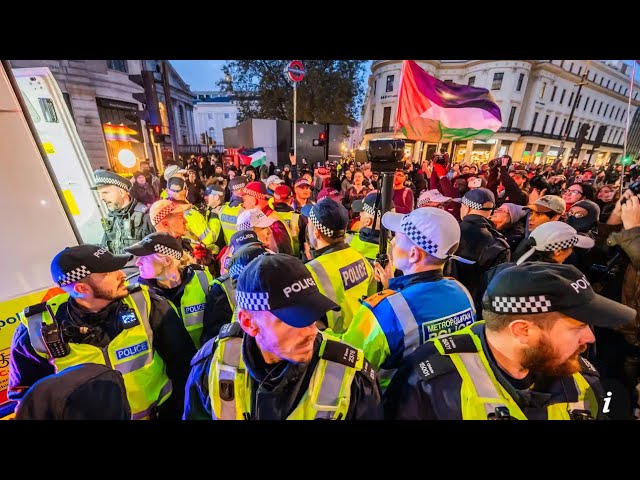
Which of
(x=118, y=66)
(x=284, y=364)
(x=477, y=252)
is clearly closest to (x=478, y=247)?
(x=477, y=252)

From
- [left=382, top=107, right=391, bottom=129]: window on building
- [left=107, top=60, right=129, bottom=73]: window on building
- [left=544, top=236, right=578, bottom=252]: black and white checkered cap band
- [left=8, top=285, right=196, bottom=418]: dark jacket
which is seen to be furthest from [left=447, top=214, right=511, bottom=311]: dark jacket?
[left=382, top=107, right=391, bottom=129]: window on building

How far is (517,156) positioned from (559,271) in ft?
173

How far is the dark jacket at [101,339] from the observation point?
1798 millimetres

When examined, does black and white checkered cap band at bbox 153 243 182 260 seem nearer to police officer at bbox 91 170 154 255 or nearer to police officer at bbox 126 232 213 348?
police officer at bbox 126 232 213 348

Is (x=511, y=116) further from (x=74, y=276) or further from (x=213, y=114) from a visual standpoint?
(x=213, y=114)

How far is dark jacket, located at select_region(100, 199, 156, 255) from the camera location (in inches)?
177

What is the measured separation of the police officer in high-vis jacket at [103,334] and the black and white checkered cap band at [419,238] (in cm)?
197

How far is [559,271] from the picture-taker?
1.33 m

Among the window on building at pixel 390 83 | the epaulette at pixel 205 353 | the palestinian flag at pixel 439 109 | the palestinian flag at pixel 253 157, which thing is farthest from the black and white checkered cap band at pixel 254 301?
the window on building at pixel 390 83

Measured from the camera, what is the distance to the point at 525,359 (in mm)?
1319

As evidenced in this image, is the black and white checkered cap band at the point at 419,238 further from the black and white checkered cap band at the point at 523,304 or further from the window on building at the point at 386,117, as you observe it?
the window on building at the point at 386,117

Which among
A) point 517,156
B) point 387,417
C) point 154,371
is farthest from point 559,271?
point 517,156

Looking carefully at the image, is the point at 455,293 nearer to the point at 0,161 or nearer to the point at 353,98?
the point at 0,161
